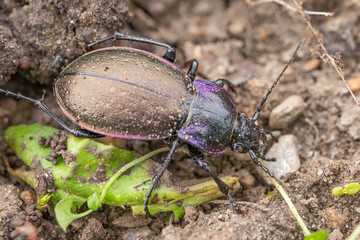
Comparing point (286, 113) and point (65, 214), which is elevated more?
point (286, 113)

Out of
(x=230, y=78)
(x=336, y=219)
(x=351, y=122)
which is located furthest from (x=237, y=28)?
(x=336, y=219)

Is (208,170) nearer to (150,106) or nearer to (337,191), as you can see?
(150,106)

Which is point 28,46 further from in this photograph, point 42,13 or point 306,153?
point 306,153

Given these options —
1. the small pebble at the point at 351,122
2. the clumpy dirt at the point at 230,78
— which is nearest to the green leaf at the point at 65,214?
the clumpy dirt at the point at 230,78

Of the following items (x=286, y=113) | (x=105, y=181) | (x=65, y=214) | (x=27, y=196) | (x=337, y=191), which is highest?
(x=286, y=113)

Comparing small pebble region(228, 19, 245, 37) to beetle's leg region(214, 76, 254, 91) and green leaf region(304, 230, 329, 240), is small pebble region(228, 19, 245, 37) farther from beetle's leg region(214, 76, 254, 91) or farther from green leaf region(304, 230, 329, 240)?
green leaf region(304, 230, 329, 240)

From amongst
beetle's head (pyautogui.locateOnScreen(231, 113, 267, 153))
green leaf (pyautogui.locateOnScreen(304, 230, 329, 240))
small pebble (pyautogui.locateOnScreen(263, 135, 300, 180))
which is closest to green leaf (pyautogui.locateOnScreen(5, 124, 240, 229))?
beetle's head (pyautogui.locateOnScreen(231, 113, 267, 153))

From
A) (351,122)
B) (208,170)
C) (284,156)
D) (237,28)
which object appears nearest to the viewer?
(208,170)

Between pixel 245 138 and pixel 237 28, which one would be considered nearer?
pixel 245 138
